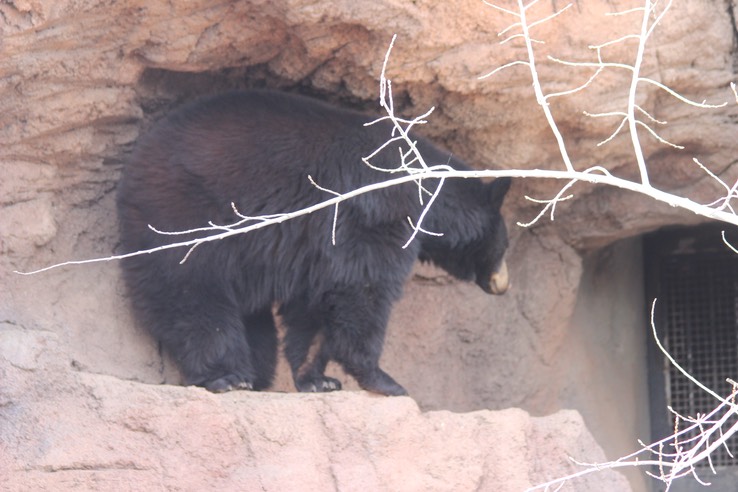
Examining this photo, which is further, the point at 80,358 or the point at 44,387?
the point at 80,358

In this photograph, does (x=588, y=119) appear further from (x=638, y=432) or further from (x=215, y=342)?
(x=638, y=432)

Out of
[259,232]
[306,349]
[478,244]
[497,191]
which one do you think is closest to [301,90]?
[259,232]

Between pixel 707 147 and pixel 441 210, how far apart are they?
5.51ft

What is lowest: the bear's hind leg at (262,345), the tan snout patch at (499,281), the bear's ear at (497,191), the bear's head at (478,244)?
the bear's hind leg at (262,345)

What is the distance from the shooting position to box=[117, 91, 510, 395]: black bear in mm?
5406

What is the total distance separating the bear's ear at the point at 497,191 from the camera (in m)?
6.20

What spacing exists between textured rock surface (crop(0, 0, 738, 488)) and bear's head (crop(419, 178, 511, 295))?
1.25ft

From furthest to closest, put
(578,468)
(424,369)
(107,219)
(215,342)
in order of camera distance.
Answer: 1. (424,369)
2. (107,219)
3. (215,342)
4. (578,468)

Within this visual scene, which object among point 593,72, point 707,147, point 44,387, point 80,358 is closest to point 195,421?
point 44,387

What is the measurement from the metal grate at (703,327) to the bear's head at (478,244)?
2.18m

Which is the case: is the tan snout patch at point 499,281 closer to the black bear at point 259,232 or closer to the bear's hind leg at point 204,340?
the black bear at point 259,232

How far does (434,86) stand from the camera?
19.8 feet

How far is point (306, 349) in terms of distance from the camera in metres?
5.94

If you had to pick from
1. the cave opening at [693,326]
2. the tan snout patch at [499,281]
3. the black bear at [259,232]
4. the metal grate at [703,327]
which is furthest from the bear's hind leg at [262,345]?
the metal grate at [703,327]
